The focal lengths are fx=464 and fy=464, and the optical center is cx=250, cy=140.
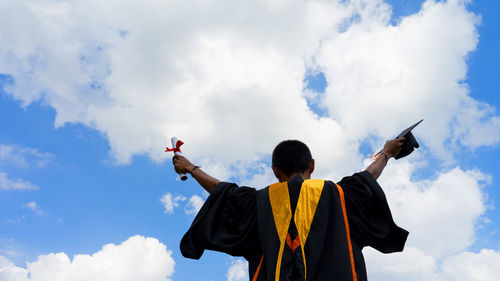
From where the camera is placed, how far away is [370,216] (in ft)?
16.1

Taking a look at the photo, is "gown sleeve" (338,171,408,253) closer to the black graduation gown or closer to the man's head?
the black graduation gown

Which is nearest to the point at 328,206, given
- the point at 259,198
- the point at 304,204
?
the point at 304,204

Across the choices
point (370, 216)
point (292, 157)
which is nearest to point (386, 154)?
point (370, 216)

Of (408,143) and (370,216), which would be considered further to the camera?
(408,143)

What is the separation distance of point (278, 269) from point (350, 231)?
3.07ft

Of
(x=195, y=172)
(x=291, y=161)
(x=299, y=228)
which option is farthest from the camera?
(x=195, y=172)

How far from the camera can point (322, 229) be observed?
4488mm

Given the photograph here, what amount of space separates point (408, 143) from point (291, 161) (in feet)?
5.11

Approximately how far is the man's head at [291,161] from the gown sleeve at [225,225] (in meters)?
0.39

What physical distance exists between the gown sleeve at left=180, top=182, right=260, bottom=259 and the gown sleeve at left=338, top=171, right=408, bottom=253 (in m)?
1.01

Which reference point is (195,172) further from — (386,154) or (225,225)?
(386,154)

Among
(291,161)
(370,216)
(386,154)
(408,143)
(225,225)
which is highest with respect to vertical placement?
(408,143)

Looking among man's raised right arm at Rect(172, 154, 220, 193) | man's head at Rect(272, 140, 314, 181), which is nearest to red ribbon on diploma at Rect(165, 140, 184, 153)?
man's raised right arm at Rect(172, 154, 220, 193)

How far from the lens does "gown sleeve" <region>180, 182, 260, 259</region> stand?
4859 mm
